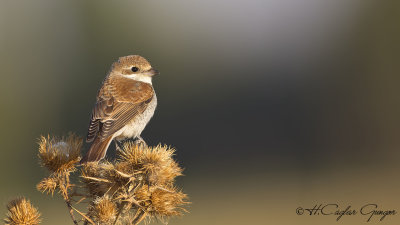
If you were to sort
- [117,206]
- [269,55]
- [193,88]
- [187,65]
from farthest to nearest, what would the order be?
[269,55] < [187,65] < [193,88] < [117,206]

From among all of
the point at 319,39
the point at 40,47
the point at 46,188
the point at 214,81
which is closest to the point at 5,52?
the point at 40,47

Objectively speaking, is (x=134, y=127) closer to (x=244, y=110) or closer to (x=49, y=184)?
(x=49, y=184)

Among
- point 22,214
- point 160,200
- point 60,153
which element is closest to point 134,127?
point 60,153

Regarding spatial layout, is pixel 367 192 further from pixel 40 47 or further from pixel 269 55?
pixel 40 47

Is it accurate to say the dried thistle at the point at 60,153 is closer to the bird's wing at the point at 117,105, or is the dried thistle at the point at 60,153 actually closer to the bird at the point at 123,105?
the bird at the point at 123,105
